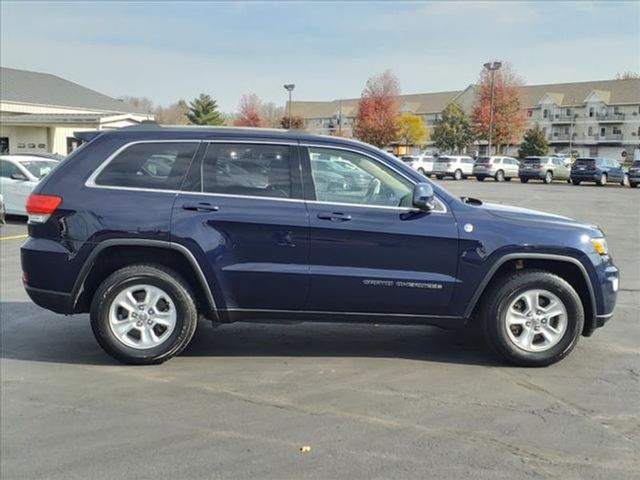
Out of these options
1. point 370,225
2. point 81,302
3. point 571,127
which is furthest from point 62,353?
point 571,127

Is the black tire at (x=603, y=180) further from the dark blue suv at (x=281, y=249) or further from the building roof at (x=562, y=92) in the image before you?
the dark blue suv at (x=281, y=249)

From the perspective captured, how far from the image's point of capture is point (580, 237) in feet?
16.1

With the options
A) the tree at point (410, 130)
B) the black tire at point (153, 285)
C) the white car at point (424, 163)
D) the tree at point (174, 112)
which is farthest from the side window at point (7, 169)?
the tree at point (174, 112)

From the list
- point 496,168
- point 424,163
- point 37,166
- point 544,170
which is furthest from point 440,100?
point 37,166

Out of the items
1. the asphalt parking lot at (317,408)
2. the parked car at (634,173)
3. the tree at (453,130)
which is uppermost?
the tree at (453,130)

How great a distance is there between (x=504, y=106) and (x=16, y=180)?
2115 inches

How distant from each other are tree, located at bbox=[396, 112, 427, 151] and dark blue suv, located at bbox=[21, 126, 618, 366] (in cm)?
7007

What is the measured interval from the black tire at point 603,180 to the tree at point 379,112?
123ft

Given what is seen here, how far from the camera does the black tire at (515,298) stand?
488 cm

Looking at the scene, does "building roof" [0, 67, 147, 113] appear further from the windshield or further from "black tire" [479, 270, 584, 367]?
"black tire" [479, 270, 584, 367]

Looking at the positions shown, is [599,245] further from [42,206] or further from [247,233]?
[42,206]

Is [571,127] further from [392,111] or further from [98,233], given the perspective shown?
[98,233]

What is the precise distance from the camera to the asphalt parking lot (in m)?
3.43

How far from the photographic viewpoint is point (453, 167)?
42.6 metres
